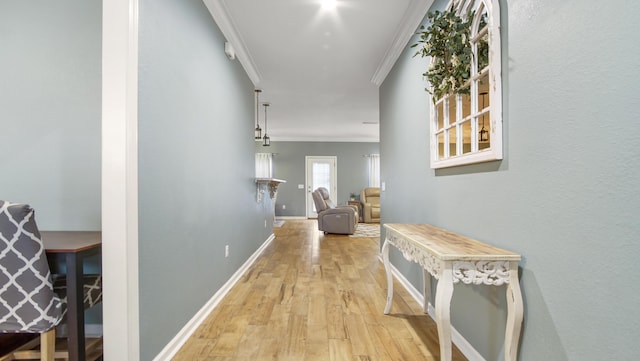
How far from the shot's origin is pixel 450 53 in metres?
1.78

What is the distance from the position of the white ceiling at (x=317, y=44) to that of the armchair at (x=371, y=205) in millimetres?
3382

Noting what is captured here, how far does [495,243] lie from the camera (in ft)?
4.80

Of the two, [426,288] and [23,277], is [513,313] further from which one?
[23,277]

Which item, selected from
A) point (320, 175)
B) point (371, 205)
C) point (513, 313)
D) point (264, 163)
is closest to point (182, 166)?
point (513, 313)

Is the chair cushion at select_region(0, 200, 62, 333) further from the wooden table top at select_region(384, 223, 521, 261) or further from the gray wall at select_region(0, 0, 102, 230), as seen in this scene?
the wooden table top at select_region(384, 223, 521, 261)

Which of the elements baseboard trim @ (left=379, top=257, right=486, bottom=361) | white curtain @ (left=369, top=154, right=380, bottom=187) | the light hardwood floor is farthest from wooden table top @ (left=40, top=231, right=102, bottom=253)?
white curtain @ (left=369, top=154, right=380, bottom=187)

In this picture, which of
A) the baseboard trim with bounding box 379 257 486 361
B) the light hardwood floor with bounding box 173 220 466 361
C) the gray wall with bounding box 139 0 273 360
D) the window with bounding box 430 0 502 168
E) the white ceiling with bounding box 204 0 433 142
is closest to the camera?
the window with bounding box 430 0 502 168

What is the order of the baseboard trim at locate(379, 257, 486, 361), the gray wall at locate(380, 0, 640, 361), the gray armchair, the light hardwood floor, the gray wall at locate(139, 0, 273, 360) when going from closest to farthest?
the gray wall at locate(380, 0, 640, 361) → the gray wall at locate(139, 0, 273, 360) → the baseboard trim at locate(379, 257, 486, 361) → the light hardwood floor → the gray armchair

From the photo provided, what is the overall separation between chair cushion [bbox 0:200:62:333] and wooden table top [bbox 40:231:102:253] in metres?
0.08

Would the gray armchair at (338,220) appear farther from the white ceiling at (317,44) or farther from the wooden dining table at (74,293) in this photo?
the wooden dining table at (74,293)

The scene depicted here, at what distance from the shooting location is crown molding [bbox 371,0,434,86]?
2462 millimetres

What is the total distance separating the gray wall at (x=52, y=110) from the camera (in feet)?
5.55

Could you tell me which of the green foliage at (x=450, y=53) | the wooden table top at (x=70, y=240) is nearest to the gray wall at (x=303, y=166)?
the green foliage at (x=450, y=53)

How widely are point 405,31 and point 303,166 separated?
6700mm
